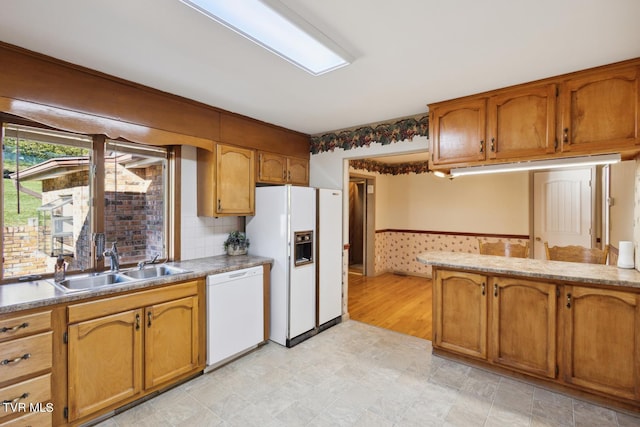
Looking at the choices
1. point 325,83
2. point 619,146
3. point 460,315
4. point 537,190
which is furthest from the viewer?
point 537,190

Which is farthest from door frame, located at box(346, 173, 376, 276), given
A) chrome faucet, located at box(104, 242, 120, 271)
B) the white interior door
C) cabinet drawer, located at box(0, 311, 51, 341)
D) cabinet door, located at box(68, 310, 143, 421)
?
cabinet drawer, located at box(0, 311, 51, 341)

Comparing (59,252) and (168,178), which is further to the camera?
(168,178)

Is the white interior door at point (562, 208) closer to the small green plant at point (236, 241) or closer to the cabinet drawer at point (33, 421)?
the small green plant at point (236, 241)

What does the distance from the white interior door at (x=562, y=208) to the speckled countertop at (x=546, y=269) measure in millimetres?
2244

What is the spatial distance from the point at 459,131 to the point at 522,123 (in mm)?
457

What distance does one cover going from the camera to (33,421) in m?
1.67

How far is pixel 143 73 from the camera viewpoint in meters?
2.12

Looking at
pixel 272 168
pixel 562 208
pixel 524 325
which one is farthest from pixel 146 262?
pixel 562 208

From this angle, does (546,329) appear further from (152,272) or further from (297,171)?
(152,272)

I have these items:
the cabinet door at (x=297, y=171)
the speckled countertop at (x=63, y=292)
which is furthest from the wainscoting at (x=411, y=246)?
the speckled countertop at (x=63, y=292)

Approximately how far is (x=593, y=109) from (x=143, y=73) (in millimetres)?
3157

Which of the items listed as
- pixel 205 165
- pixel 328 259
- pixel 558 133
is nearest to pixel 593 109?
pixel 558 133

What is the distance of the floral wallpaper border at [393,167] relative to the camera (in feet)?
18.0

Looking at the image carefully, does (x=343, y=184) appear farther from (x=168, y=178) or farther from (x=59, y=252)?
(x=59, y=252)
